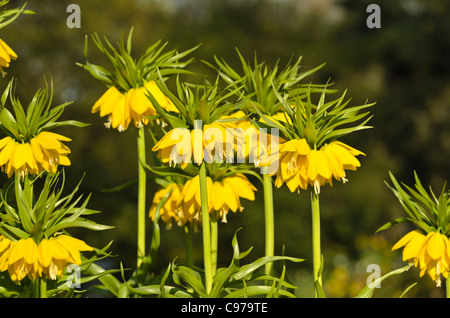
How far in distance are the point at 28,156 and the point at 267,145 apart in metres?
0.62

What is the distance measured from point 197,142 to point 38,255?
17.5 inches

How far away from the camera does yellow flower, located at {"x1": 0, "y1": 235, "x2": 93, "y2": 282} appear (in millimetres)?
1498

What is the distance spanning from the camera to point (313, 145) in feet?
5.19

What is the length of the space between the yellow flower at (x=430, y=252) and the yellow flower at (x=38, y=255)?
29.9 inches

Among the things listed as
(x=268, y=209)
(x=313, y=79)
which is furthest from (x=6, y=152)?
(x=313, y=79)

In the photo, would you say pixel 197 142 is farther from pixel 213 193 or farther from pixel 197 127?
pixel 213 193

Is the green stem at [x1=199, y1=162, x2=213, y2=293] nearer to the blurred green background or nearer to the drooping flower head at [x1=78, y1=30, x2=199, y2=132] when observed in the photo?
the drooping flower head at [x1=78, y1=30, x2=199, y2=132]

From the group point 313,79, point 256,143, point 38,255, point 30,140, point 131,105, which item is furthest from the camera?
point 313,79

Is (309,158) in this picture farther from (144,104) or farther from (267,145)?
(144,104)

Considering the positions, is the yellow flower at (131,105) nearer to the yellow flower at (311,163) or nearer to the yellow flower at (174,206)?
the yellow flower at (174,206)

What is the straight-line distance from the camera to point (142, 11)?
39.7 ft

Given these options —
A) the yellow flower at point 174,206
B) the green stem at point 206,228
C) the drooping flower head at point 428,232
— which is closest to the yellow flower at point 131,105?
the yellow flower at point 174,206

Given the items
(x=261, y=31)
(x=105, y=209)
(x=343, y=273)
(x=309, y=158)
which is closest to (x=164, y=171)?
(x=309, y=158)

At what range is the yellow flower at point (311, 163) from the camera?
1542mm
